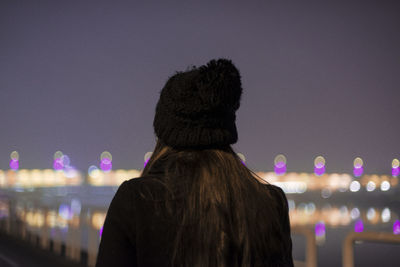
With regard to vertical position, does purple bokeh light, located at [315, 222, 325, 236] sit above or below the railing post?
below

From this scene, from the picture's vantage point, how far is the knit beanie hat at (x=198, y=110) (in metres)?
1.57

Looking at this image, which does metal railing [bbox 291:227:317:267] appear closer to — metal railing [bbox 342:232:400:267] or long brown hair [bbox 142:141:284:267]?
metal railing [bbox 342:232:400:267]

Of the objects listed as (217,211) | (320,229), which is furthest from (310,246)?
(320,229)

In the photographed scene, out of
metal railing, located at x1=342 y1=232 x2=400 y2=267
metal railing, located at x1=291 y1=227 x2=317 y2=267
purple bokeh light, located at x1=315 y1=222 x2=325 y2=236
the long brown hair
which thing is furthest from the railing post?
purple bokeh light, located at x1=315 y1=222 x2=325 y2=236

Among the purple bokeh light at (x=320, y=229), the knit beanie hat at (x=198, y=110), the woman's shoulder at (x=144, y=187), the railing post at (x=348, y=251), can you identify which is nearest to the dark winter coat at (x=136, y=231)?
the woman's shoulder at (x=144, y=187)

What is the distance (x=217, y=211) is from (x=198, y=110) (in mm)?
301

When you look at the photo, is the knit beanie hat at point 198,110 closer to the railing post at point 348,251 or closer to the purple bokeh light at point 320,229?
the railing post at point 348,251

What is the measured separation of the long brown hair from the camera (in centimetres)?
147

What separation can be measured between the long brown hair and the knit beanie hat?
0.14 feet

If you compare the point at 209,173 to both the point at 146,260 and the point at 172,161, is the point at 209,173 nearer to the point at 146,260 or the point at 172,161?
the point at 172,161

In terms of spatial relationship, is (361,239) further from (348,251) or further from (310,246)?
(310,246)

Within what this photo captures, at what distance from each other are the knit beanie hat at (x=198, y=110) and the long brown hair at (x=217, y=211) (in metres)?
0.04

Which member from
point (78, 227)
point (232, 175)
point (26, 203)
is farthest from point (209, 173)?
point (26, 203)

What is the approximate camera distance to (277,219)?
1600mm
